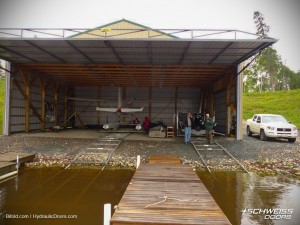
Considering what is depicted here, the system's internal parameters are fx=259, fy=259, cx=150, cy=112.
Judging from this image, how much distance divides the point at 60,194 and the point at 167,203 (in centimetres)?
392

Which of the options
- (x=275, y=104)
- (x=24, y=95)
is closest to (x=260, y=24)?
(x=275, y=104)

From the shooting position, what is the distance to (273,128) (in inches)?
655

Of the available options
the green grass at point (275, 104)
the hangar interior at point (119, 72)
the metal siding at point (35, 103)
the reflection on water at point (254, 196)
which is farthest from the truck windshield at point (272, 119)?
the metal siding at point (35, 103)

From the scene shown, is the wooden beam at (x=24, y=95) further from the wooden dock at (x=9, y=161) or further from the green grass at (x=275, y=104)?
the green grass at (x=275, y=104)

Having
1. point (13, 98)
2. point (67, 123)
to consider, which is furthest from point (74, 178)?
point (67, 123)

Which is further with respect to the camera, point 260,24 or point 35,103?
point 260,24

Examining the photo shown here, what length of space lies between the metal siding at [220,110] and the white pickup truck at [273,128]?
7.44 ft

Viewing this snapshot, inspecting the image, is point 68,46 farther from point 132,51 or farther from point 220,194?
point 220,194

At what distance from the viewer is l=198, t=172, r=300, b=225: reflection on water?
591 cm

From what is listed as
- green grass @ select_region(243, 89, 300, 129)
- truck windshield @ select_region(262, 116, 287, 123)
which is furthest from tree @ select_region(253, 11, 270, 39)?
truck windshield @ select_region(262, 116, 287, 123)

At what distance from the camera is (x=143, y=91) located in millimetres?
27719

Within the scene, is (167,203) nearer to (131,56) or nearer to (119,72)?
(131,56)

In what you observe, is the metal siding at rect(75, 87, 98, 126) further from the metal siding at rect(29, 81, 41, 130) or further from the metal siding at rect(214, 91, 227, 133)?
the metal siding at rect(214, 91, 227, 133)

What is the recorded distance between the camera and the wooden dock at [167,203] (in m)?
4.09
